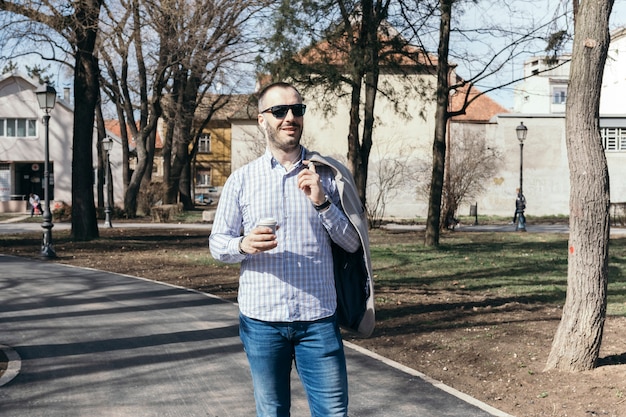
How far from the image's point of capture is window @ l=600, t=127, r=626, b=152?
163 ft

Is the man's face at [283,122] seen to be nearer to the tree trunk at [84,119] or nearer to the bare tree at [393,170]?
the tree trunk at [84,119]

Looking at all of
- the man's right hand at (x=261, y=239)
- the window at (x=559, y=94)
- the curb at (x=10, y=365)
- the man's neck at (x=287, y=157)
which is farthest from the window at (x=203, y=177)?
the man's right hand at (x=261, y=239)

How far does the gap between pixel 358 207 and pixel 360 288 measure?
384 millimetres

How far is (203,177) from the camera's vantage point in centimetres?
8594

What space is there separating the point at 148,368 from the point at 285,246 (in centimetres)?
419

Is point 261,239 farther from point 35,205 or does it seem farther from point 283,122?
point 35,205

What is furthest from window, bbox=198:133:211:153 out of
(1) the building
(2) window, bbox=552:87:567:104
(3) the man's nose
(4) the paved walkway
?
(3) the man's nose

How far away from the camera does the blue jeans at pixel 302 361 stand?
3.62m

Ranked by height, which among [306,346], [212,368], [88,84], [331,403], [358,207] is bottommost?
[212,368]

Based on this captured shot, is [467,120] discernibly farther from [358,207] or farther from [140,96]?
[358,207]

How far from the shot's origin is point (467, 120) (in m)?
48.1

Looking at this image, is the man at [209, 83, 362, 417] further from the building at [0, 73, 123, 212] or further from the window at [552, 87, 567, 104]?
the window at [552, 87, 567, 104]

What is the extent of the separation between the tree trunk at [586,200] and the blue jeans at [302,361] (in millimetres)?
4132

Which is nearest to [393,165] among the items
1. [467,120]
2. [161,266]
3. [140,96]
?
[467,120]
